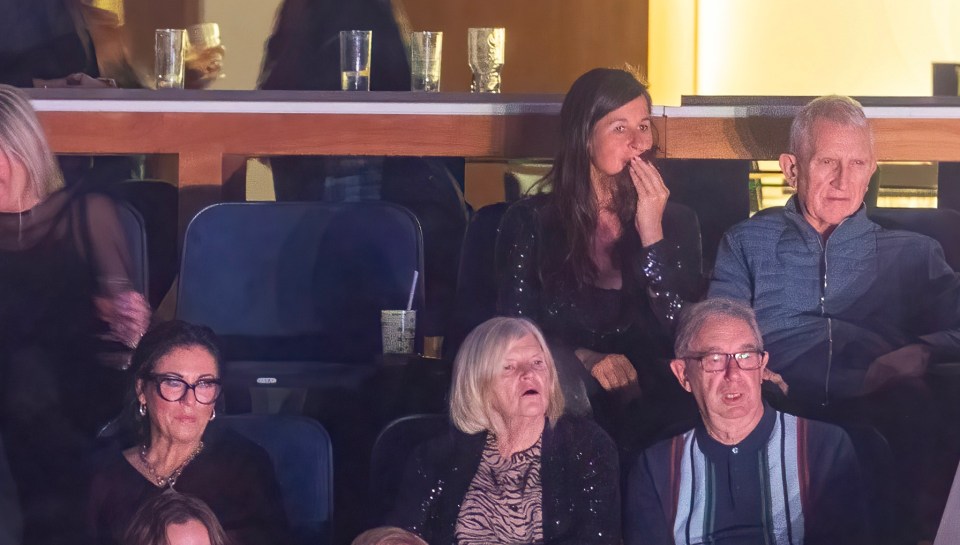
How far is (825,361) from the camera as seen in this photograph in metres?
2.36

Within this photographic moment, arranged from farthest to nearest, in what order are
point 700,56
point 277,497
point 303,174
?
point 700,56
point 303,174
point 277,497

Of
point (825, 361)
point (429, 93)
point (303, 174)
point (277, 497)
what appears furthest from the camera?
point (303, 174)

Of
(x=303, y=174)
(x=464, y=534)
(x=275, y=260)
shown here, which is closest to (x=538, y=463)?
(x=464, y=534)

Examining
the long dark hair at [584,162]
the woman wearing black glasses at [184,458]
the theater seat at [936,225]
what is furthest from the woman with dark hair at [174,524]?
the theater seat at [936,225]

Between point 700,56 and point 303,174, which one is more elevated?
point 700,56

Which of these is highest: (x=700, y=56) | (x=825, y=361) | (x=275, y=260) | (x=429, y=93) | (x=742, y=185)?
(x=700, y=56)

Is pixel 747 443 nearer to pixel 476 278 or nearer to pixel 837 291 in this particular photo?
pixel 837 291

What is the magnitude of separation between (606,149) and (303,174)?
92cm

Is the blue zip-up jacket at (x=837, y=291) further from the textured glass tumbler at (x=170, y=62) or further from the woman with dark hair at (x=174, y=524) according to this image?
the textured glass tumbler at (x=170, y=62)

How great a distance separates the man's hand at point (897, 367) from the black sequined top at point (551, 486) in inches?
21.8

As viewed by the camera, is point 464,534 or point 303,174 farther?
point 303,174

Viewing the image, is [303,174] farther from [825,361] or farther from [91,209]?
[825,361]

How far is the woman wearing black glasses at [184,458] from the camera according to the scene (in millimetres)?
1990

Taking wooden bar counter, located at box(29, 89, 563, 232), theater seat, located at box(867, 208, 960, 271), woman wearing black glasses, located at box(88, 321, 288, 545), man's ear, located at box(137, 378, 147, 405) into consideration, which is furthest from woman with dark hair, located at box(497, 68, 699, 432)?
man's ear, located at box(137, 378, 147, 405)
